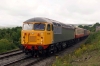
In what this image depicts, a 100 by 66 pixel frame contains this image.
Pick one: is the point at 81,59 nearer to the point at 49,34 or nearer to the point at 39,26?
the point at 49,34

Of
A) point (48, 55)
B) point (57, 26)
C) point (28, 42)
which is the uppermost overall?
point (57, 26)

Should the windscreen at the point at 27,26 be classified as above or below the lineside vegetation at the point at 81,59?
above

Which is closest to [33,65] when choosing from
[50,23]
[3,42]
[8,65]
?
[8,65]

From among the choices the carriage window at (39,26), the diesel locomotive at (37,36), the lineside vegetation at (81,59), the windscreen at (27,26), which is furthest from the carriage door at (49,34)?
the lineside vegetation at (81,59)

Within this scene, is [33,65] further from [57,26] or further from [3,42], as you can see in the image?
[3,42]

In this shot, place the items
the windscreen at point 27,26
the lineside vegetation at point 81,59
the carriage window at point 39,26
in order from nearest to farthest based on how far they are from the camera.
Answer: the lineside vegetation at point 81,59 < the carriage window at point 39,26 < the windscreen at point 27,26

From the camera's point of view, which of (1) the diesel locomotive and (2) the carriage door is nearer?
(1) the diesel locomotive

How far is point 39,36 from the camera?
53.1ft

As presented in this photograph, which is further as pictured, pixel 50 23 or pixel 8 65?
pixel 50 23

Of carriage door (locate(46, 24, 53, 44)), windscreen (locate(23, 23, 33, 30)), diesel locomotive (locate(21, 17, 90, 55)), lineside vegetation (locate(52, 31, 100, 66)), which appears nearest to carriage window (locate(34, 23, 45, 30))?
diesel locomotive (locate(21, 17, 90, 55))

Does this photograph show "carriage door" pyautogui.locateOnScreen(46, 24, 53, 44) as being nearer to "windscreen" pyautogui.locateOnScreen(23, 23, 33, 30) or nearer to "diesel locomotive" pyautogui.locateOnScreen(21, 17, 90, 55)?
"diesel locomotive" pyautogui.locateOnScreen(21, 17, 90, 55)

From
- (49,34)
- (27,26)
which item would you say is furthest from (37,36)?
(27,26)

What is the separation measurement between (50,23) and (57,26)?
2.14 m

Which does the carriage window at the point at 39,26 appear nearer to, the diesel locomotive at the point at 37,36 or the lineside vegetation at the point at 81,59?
the diesel locomotive at the point at 37,36
